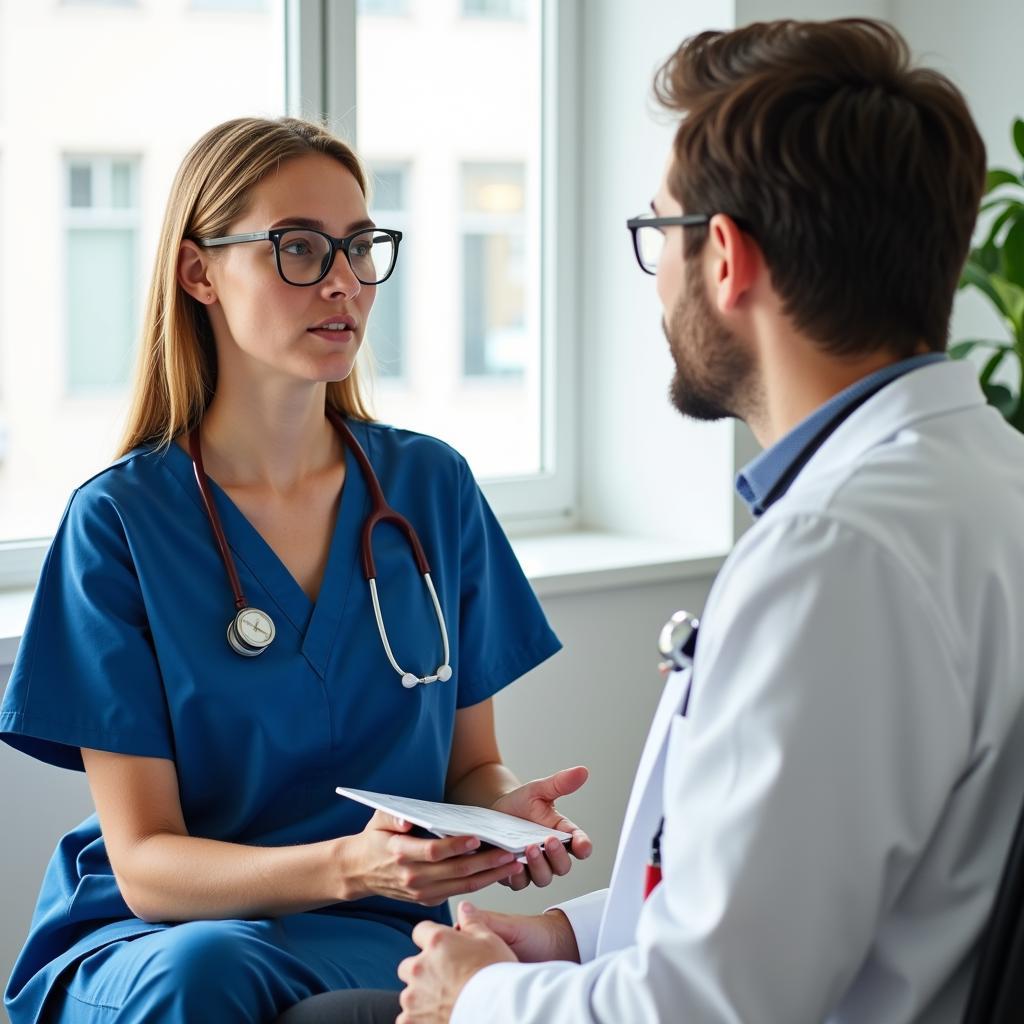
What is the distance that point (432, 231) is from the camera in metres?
2.67

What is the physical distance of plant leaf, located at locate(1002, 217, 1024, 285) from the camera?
7.34ft

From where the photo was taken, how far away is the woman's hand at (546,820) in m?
1.40

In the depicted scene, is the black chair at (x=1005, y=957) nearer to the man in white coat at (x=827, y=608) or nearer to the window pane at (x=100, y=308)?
the man in white coat at (x=827, y=608)

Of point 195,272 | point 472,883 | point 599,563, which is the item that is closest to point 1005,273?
point 599,563

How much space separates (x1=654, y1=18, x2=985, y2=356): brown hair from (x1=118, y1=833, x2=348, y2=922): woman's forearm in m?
0.73

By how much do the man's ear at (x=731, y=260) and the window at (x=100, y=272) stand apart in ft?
4.77

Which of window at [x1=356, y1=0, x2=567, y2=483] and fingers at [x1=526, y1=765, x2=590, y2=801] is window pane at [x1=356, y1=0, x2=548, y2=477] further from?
fingers at [x1=526, y1=765, x2=590, y2=801]

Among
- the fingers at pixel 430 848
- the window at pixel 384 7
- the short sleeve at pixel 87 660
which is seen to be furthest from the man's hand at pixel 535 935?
the window at pixel 384 7

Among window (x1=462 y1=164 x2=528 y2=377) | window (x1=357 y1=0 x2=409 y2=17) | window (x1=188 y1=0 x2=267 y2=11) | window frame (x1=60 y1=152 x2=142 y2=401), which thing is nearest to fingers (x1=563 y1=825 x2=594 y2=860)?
window frame (x1=60 y1=152 x2=142 y2=401)

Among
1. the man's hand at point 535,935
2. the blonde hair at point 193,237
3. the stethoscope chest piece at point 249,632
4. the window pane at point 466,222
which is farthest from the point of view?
the window pane at point 466,222

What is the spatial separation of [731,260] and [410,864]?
Answer: 654mm

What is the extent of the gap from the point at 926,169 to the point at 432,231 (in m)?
1.79

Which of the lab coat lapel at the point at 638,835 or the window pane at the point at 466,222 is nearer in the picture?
the lab coat lapel at the point at 638,835

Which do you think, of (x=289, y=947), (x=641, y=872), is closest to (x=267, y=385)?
(x=289, y=947)
